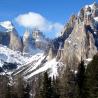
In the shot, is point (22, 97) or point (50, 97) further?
point (22, 97)

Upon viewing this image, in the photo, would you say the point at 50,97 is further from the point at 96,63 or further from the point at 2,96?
the point at 2,96

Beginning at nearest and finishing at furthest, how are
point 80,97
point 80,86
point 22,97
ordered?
point 80,97 → point 80,86 → point 22,97

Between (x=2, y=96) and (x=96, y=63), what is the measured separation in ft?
225

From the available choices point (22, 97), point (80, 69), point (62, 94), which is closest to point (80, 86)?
point (80, 69)

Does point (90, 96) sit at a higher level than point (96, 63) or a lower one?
lower

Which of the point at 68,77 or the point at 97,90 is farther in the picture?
the point at 68,77

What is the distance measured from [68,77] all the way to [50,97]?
2796 cm

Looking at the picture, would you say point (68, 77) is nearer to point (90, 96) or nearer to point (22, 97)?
point (22, 97)

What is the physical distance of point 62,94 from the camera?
361 feet

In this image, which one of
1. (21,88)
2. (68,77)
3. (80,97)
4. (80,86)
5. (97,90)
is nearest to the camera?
(97,90)

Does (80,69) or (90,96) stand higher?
(80,69)

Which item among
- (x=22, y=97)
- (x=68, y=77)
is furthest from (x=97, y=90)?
(x=22, y=97)

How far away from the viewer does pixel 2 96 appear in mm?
138750

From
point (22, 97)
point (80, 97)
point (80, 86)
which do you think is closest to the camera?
point (80, 97)
